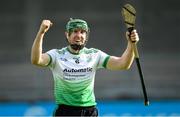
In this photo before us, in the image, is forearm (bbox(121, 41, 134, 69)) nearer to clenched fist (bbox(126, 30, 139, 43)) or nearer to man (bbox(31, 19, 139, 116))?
man (bbox(31, 19, 139, 116))

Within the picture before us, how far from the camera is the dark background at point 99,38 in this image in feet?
53.1

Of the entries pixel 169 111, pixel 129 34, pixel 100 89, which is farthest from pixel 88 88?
pixel 100 89

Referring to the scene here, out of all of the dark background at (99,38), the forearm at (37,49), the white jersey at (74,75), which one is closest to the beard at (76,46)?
the white jersey at (74,75)

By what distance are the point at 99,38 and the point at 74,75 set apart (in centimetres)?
898

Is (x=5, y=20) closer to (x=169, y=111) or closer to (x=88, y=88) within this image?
(x=169, y=111)

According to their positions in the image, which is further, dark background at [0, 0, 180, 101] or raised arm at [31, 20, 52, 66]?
dark background at [0, 0, 180, 101]

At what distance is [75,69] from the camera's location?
7586 mm

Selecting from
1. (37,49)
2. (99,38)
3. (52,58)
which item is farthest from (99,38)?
(37,49)

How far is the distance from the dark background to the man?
8.41m

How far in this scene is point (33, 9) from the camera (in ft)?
53.3

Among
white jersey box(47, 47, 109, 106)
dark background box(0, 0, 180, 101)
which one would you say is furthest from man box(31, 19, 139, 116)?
dark background box(0, 0, 180, 101)

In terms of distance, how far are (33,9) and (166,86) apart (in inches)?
126

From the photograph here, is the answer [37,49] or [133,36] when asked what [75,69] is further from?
[133,36]

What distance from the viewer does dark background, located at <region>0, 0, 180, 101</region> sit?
1617 centimetres
